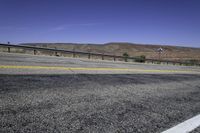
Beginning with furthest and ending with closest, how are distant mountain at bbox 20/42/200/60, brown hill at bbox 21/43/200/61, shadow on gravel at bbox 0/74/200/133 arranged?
1. distant mountain at bbox 20/42/200/60
2. brown hill at bbox 21/43/200/61
3. shadow on gravel at bbox 0/74/200/133

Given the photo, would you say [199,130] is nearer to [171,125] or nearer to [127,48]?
[171,125]

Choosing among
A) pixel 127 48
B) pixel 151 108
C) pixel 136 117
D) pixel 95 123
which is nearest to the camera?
pixel 95 123

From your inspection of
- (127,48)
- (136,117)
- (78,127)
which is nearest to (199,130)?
(136,117)

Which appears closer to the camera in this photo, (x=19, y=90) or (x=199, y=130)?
(x=199, y=130)

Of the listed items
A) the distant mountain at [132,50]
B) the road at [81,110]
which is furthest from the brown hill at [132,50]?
the road at [81,110]

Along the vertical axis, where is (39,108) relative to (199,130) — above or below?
above

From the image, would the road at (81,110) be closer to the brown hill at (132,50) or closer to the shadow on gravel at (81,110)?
the shadow on gravel at (81,110)

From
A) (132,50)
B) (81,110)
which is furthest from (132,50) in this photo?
(81,110)

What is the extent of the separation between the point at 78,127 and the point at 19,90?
220 cm

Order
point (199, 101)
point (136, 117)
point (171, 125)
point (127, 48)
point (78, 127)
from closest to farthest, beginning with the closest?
point (78, 127), point (171, 125), point (136, 117), point (199, 101), point (127, 48)

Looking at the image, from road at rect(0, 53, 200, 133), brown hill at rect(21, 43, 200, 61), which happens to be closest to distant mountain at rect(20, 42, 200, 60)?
brown hill at rect(21, 43, 200, 61)

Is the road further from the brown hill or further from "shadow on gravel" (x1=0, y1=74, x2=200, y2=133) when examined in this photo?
the brown hill

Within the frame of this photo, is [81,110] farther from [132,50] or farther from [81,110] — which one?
[132,50]

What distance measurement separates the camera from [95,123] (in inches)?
122
